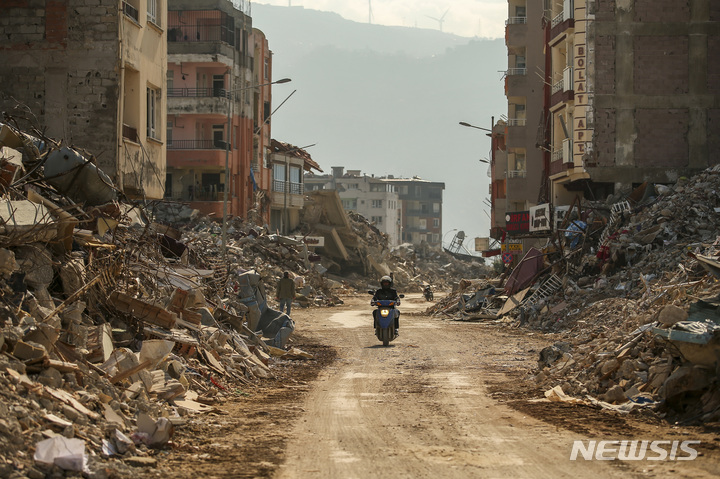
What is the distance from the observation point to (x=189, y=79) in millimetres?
58812

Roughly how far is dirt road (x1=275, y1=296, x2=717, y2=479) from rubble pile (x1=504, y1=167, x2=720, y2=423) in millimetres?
1285

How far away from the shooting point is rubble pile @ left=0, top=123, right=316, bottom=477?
26.9ft

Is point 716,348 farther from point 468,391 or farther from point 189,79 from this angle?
point 189,79

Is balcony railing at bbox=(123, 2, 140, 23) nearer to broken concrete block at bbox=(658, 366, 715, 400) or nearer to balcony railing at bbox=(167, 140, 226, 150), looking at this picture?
broken concrete block at bbox=(658, 366, 715, 400)

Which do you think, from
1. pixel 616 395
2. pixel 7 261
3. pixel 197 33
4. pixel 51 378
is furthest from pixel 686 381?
pixel 197 33

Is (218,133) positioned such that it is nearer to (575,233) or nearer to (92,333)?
(575,233)

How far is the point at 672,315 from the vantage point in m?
11.6

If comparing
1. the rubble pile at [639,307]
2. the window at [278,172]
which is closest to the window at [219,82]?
the window at [278,172]

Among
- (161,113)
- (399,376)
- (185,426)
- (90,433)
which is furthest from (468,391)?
(161,113)

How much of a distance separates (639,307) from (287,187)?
55.8 metres

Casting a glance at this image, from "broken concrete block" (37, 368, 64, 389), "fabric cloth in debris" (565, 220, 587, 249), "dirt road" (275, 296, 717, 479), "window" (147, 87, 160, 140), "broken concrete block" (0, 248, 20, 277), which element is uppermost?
"window" (147, 87, 160, 140)

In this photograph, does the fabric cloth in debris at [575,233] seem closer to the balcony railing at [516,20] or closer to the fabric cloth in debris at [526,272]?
the fabric cloth in debris at [526,272]

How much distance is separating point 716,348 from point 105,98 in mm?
15135

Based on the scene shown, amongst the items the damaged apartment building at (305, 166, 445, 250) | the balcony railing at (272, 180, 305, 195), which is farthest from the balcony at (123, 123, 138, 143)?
the damaged apartment building at (305, 166, 445, 250)
